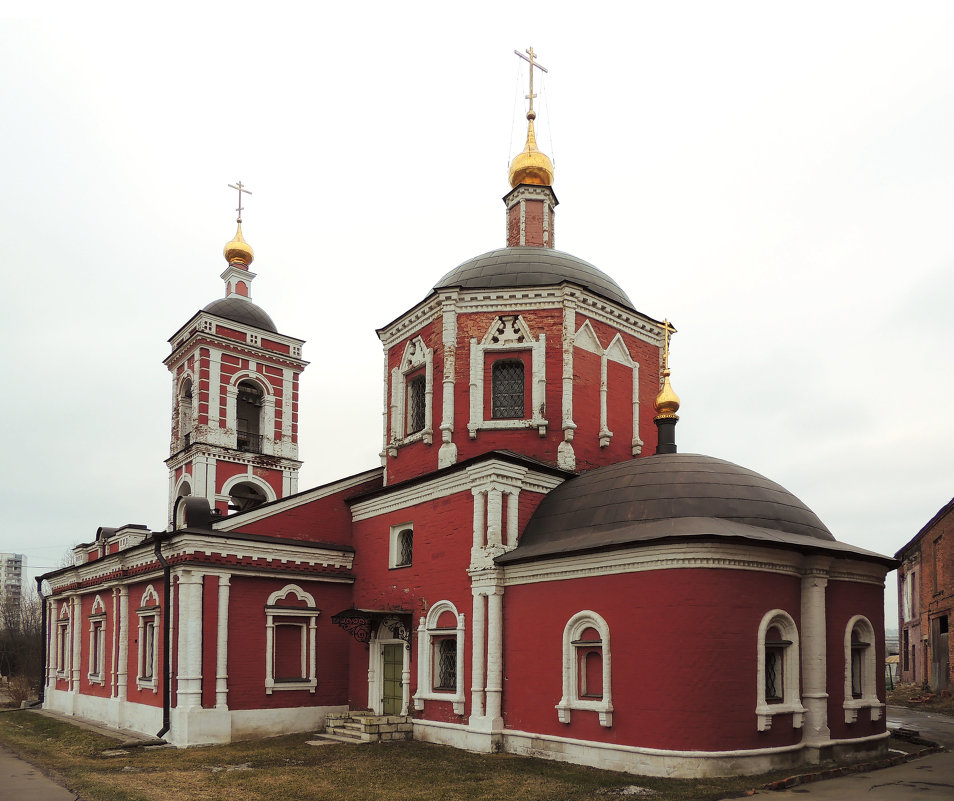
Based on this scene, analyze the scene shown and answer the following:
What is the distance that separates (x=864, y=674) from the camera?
533 inches

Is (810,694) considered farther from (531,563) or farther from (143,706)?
(143,706)

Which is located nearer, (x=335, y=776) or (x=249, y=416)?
(x=335, y=776)

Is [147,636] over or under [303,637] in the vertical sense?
under

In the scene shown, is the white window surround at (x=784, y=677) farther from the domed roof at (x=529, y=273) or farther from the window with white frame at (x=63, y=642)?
the window with white frame at (x=63, y=642)

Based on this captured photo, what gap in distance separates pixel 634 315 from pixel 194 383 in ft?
41.4

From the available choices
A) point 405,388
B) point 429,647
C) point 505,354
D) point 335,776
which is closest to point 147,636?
point 429,647

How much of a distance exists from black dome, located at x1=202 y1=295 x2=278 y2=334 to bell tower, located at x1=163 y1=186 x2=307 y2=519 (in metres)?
0.03

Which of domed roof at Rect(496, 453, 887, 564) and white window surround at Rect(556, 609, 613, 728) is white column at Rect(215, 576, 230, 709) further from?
white window surround at Rect(556, 609, 613, 728)

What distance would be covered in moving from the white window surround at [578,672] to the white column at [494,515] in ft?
6.95

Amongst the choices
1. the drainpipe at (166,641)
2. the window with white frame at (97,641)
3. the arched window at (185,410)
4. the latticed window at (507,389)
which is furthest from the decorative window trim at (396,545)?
the arched window at (185,410)

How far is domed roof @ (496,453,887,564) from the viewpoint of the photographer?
12289mm

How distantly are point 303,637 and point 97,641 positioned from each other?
25.2ft

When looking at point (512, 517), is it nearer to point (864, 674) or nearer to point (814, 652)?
point (814, 652)

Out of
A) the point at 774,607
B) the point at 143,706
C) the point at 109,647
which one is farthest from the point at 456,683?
the point at 109,647
